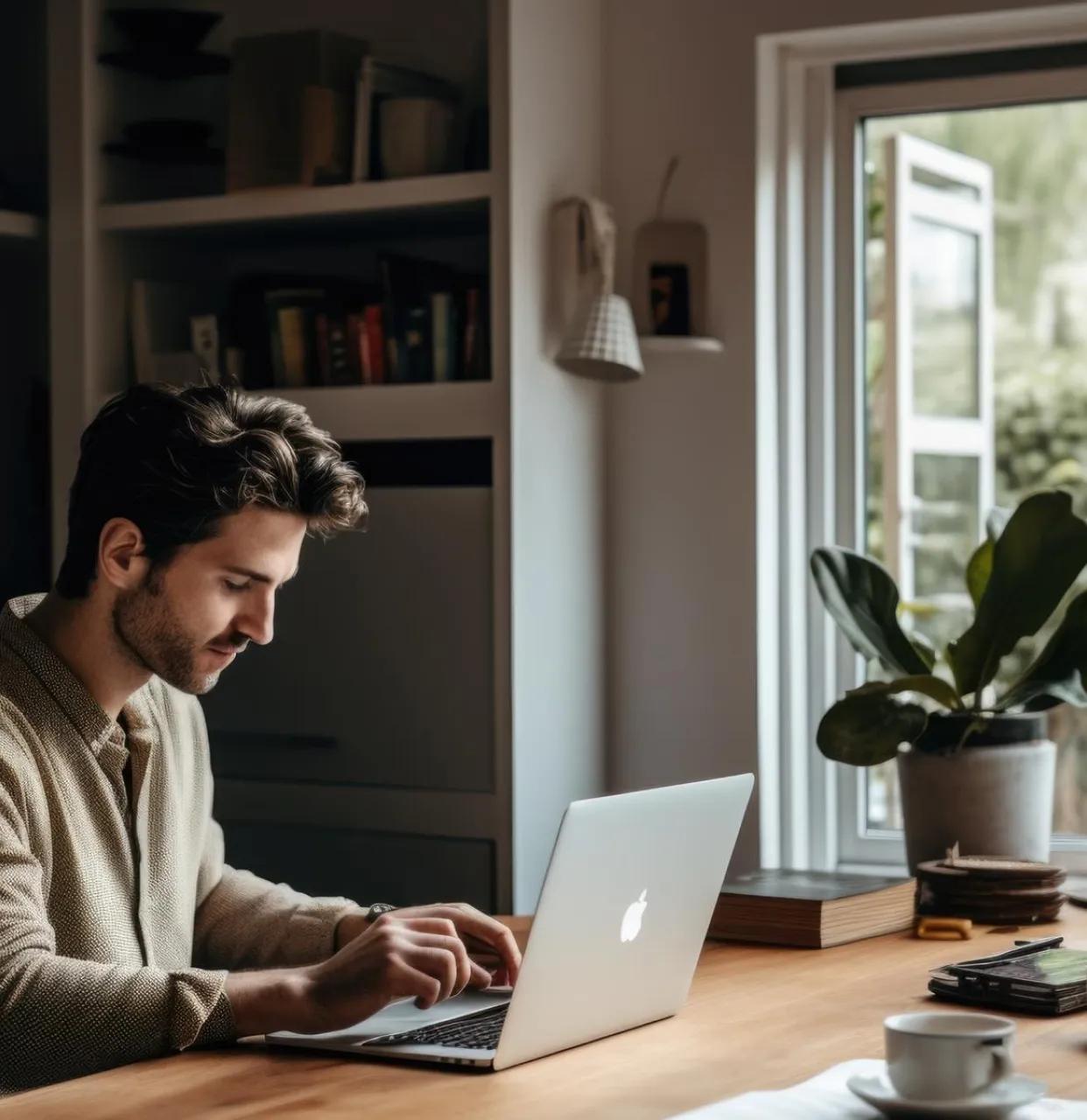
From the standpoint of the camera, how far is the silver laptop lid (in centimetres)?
151

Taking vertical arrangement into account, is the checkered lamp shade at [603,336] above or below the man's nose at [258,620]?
above

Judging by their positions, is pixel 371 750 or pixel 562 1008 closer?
pixel 562 1008

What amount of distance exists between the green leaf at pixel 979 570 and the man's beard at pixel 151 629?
134 centimetres

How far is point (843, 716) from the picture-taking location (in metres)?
2.60

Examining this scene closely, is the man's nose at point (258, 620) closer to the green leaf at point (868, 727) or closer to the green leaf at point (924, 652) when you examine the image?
the green leaf at point (868, 727)

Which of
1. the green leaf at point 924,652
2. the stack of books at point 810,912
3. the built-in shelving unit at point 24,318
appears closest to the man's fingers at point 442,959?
the stack of books at point 810,912

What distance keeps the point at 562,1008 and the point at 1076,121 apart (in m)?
2.16

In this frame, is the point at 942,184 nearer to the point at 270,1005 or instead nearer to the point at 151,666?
the point at 151,666

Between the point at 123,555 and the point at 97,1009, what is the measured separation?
1.73 feet

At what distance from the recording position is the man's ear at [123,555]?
1.91m

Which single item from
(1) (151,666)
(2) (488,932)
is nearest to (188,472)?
(1) (151,666)

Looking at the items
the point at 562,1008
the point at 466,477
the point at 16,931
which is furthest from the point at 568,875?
the point at 466,477

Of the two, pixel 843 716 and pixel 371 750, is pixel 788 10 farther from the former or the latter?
pixel 371 750

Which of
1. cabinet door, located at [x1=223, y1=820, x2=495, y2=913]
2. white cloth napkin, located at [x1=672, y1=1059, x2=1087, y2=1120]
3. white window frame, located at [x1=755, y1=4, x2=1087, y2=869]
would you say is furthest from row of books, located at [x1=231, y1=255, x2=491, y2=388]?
white cloth napkin, located at [x1=672, y1=1059, x2=1087, y2=1120]
